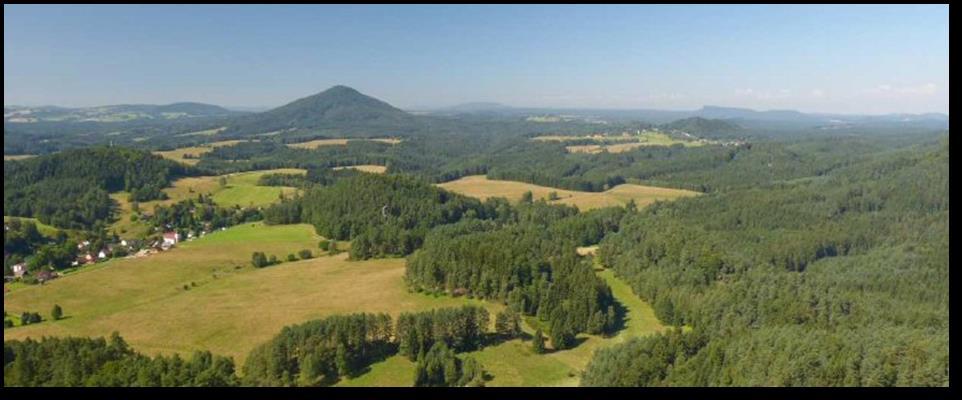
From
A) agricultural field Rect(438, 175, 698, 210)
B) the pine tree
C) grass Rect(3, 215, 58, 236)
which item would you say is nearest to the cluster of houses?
grass Rect(3, 215, 58, 236)

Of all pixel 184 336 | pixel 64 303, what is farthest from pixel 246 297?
pixel 64 303

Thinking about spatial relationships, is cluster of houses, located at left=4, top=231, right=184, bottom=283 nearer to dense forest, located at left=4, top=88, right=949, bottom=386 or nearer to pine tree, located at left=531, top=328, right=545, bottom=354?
dense forest, located at left=4, top=88, right=949, bottom=386

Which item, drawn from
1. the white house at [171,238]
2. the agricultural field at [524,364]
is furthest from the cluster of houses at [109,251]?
the agricultural field at [524,364]

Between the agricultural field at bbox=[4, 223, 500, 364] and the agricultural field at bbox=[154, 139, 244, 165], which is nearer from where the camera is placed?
the agricultural field at bbox=[4, 223, 500, 364]

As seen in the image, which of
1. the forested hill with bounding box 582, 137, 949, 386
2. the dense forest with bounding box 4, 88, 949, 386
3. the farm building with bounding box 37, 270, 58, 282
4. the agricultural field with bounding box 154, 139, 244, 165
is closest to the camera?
the forested hill with bounding box 582, 137, 949, 386

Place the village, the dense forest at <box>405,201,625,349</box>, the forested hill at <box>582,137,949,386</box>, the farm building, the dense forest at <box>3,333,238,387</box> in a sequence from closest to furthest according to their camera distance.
→ the dense forest at <box>3,333,238,387</box>
the forested hill at <box>582,137,949,386</box>
the dense forest at <box>405,201,625,349</box>
the farm building
the village

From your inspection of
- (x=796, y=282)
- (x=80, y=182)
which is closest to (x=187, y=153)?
(x=80, y=182)

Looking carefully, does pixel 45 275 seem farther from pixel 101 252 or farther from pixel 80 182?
pixel 80 182
